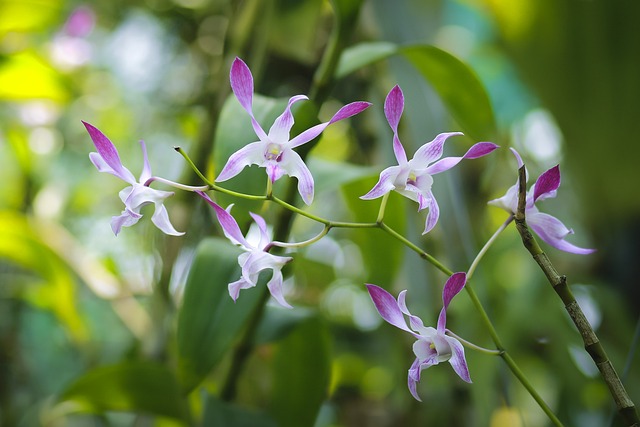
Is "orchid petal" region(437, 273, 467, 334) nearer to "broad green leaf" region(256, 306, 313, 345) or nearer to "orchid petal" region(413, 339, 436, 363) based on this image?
"orchid petal" region(413, 339, 436, 363)

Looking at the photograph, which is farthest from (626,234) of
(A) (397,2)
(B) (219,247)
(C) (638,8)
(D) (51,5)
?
(D) (51,5)

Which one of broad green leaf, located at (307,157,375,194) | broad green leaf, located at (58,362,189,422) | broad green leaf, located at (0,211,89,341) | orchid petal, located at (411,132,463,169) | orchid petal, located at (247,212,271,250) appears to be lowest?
broad green leaf, located at (0,211,89,341)

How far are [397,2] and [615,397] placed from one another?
1.36ft

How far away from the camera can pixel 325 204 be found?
3.03 ft

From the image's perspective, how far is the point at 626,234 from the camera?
766mm

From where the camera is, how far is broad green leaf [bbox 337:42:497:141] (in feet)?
1.12

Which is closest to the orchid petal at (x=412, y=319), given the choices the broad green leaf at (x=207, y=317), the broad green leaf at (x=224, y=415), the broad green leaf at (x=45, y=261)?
the broad green leaf at (x=207, y=317)

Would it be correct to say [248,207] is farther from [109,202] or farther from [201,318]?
[109,202]

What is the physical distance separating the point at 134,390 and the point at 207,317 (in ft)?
0.51

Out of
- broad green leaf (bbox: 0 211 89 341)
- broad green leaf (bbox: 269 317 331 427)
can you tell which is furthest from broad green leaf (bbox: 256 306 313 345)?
broad green leaf (bbox: 0 211 89 341)

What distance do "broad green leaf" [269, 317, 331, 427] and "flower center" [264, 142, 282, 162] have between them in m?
0.24

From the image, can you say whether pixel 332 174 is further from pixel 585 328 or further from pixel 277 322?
pixel 585 328

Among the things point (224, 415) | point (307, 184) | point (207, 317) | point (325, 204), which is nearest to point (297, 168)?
point (307, 184)

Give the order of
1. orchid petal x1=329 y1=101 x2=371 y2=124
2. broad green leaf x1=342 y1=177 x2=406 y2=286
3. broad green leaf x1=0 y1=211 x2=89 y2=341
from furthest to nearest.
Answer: broad green leaf x1=0 y1=211 x2=89 y2=341 → broad green leaf x1=342 y1=177 x2=406 y2=286 → orchid petal x1=329 y1=101 x2=371 y2=124
